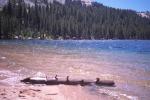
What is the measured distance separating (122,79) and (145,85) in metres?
2.84

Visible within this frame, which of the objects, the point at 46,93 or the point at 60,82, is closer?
the point at 46,93

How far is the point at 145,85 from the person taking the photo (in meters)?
25.2

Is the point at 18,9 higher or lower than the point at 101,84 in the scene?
higher

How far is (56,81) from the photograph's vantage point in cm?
2255

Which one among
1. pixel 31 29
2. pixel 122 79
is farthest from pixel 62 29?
pixel 122 79

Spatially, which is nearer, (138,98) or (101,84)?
(138,98)

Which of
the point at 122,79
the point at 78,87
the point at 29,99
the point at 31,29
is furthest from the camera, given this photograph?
the point at 31,29

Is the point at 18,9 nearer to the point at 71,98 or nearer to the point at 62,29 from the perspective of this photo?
the point at 62,29

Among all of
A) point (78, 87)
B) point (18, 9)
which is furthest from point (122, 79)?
point (18, 9)

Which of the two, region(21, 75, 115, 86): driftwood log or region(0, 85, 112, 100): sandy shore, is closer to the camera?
region(0, 85, 112, 100): sandy shore

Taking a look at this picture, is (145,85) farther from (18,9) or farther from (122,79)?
(18,9)

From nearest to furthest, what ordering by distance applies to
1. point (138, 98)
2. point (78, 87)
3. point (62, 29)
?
point (138, 98), point (78, 87), point (62, 29)

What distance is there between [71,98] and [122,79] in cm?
1023

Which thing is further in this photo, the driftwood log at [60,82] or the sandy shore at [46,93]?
the driftwood log at [60,82]
